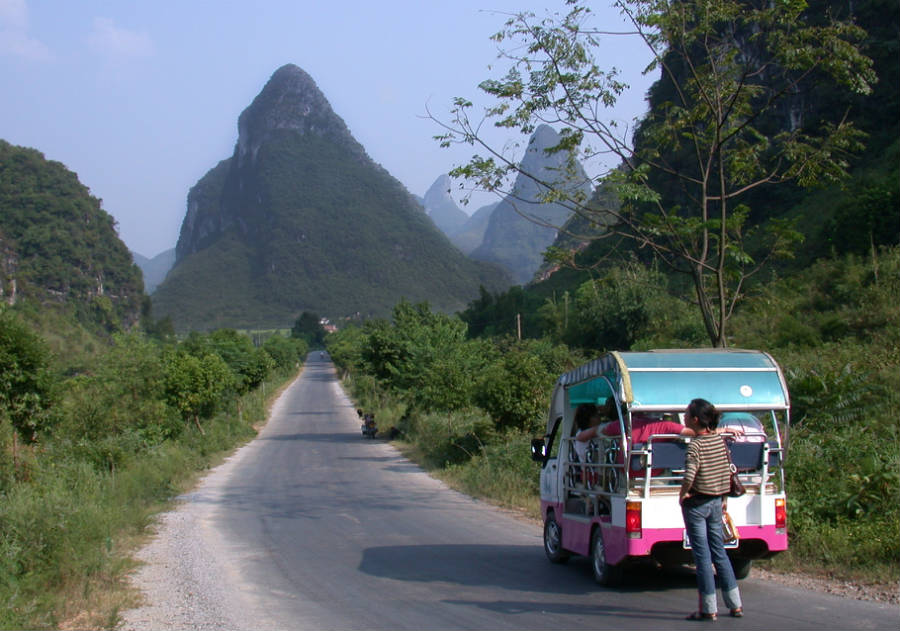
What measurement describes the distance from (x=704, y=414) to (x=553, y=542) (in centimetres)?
375

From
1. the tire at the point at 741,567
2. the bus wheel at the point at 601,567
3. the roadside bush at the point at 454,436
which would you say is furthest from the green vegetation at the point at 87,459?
the roadside bush at the point at 454,436

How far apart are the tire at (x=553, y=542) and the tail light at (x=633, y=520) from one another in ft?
6.93

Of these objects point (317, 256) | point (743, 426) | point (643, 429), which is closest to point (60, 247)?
point (317, 256)

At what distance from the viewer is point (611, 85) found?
13.0m

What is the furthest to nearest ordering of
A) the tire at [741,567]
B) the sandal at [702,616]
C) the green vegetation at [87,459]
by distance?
the green vegetation at [87,459]
the tire at [741,567]
the sandal at [702,616]

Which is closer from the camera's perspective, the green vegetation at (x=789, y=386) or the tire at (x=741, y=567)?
the tire at (x=741, y=567)

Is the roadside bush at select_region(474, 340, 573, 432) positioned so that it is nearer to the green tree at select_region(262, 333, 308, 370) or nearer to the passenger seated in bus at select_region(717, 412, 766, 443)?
the passenger seated in bus at select_region(717, 412, 766, 443)

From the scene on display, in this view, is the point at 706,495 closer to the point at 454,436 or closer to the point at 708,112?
the point at 708,112

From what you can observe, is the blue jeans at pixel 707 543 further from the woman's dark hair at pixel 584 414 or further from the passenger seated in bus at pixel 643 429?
the woman's dark hair at pixel 584 414

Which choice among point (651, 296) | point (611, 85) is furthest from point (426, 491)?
point (651, 296)

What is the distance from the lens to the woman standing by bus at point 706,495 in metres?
6.46

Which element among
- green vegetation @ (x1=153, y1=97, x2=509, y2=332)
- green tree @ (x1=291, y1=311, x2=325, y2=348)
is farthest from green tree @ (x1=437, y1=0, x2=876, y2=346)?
green tree @ (x1=291, y1=311, x2=325, y2=348)

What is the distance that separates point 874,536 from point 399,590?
4887 mm

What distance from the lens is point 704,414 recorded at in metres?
6.46
